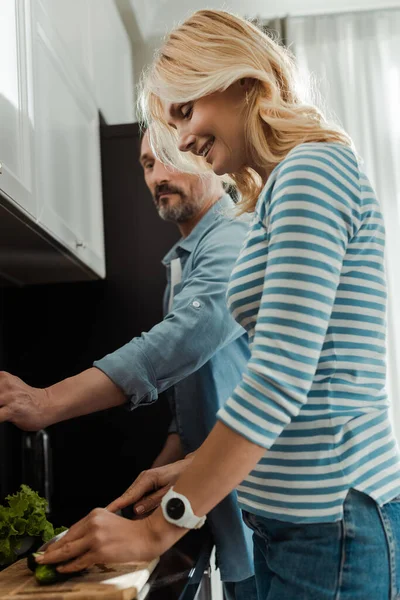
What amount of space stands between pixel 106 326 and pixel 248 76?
138 cm

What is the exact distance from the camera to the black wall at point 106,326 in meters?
2.25

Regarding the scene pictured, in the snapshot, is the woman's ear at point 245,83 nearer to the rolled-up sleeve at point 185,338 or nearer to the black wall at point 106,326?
the rolled-up sleeve at point 185,338

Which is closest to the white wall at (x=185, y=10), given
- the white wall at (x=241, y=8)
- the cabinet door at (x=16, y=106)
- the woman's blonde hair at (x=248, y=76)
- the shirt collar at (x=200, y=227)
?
the white wall at (x=241, y=8)

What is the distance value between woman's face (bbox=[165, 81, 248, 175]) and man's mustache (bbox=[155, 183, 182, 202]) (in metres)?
0.87

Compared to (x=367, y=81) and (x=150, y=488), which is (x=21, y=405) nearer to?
(x=150, y=488)

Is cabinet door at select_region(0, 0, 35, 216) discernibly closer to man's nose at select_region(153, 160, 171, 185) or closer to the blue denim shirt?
the blue denim shirt

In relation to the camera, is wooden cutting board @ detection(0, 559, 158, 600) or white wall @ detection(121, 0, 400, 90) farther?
white wall @ detection(121, 0, 400, 90)

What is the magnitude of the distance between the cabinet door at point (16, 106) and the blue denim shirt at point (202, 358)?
369 mm

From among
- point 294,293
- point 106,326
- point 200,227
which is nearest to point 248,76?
point 294,293

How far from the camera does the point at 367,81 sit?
3.28 metres

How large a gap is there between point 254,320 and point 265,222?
0.40 feet

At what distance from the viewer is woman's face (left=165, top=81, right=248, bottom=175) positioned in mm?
1069

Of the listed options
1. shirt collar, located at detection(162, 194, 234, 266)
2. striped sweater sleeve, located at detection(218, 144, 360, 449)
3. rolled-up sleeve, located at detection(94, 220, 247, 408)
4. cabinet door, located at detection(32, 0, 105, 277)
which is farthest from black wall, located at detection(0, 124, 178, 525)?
striped sweater sleeve, located at detection(218, 144, 360, 449)

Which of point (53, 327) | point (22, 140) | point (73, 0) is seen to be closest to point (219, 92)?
point (22, 140)
